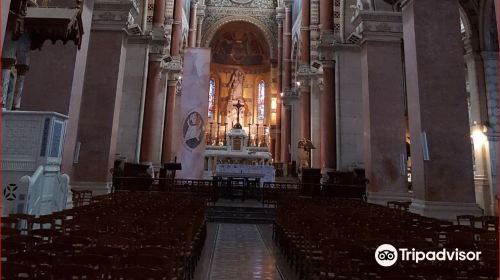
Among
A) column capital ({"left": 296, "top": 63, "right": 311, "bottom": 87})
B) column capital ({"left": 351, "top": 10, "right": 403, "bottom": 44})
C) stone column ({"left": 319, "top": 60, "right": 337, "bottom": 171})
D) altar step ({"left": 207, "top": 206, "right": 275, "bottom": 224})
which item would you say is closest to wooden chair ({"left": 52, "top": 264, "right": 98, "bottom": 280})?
altar step ({"left": 207, "top": 206, "right": 275, "bottom": 224})

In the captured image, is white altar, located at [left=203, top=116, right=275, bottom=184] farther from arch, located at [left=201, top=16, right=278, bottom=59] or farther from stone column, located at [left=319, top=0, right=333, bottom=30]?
arch, located at [left=201, top=16, right=278, bottom=59]

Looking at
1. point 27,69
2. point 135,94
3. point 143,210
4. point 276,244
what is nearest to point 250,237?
point 276,244

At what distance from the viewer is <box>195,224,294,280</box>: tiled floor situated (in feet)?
16.2

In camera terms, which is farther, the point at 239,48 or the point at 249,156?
the point at 239,48

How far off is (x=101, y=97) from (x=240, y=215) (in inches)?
214

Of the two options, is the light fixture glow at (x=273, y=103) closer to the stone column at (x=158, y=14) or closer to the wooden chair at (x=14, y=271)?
the stone column at (x=158, y=14)

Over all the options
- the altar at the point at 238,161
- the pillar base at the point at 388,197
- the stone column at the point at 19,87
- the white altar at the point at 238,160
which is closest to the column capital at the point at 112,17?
the stone column at the point at 19,87

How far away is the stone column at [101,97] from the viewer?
9.98 metres

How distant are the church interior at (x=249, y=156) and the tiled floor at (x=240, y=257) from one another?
0.06 m

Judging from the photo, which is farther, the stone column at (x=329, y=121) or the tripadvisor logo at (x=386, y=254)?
the stone column at (x=329, y=121)

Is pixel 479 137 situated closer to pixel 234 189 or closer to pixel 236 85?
pixel 234 189

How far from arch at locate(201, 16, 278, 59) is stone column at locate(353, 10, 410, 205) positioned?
68.6 ft

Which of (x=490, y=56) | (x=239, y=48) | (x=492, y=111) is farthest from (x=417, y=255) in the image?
(x=239, y=48)

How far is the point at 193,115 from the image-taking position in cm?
1348
